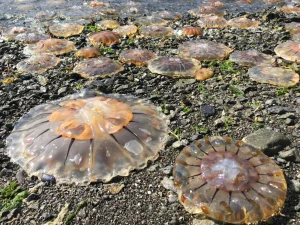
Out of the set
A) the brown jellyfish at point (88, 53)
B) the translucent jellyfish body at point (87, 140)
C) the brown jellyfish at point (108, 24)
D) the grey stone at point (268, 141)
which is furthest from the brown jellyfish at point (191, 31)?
the grey stone at point (268, 141)

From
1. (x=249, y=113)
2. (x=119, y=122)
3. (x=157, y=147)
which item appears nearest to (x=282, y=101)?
(x=249, y=113)

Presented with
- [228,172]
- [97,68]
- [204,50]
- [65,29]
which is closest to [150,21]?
[65,29]

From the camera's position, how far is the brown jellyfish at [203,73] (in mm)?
5338

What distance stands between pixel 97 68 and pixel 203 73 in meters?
1.67

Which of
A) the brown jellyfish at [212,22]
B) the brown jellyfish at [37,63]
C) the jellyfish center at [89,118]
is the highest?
the jellyfish center at [89,118]

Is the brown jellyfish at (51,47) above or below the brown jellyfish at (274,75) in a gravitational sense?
below

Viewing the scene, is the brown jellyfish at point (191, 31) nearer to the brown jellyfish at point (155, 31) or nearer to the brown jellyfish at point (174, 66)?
the brown jellyfish at point (155, 31)

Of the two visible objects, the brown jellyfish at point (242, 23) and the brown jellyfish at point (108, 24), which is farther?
the brown jellyfish at point (108, 24)

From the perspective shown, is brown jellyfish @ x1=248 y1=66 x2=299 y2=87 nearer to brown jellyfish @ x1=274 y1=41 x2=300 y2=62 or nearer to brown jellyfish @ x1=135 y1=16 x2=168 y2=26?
brown jellyfish @ x1=274 y1=41 x2=300 y2=62

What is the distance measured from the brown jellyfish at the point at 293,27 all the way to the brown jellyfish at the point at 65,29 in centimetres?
428

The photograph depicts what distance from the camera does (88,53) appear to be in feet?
19.9

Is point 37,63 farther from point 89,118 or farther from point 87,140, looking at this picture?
point 87,140

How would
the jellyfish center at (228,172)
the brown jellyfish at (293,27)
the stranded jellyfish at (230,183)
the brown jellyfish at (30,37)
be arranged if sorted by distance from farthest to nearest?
the brown jellyfish at (293,27)
the brown jellyfish at (30,37)
the jellyfish center at (228,172)
the stranded jellyfish at (230,183)

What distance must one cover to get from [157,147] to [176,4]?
20.3 ft
